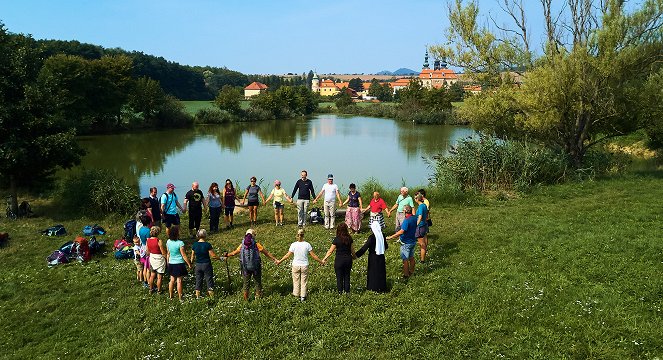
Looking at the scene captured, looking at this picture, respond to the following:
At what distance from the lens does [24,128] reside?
15305 millimetres

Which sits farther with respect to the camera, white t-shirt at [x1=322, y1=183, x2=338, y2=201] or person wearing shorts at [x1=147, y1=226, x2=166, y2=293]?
white t-shirt at [x1=322, y1=183, x2=338, y2=201]

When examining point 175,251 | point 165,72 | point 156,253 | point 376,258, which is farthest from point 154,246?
point 165,72

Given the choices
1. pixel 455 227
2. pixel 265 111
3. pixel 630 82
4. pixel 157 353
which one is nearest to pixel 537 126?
pixel 630 82

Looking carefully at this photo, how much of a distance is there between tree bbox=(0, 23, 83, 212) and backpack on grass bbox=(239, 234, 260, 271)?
10.8 m

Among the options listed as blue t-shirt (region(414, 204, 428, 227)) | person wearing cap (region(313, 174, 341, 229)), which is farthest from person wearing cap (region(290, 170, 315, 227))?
blue t-shirt (region(414, 204, 428, 227))

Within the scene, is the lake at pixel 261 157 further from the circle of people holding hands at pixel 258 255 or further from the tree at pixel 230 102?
the tree at pixel 230 102

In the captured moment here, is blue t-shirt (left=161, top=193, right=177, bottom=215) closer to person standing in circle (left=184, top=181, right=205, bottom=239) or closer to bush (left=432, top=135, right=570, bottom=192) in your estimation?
person standing in circle (left=184, top=181, right=205, bottom=239)

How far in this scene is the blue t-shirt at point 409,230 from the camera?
30.0 feet

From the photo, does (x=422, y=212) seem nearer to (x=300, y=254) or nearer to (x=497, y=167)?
(x=300, y=254)

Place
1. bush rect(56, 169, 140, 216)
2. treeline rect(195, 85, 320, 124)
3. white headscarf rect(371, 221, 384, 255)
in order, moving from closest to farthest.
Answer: white headscarf rect(371, 221, 384, 255), bush rect(56, 169, 140, 216), treeline rect(195, 85, 320, 124)

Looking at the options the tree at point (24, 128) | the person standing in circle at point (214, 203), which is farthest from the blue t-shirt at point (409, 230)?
the tree at point (24, 128)

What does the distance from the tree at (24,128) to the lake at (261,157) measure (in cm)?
686

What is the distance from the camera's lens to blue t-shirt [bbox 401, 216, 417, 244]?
914cm

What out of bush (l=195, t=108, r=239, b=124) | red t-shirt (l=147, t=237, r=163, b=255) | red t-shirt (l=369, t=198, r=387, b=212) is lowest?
red t-shirt (l=147, t=237, r=163, b=255)
